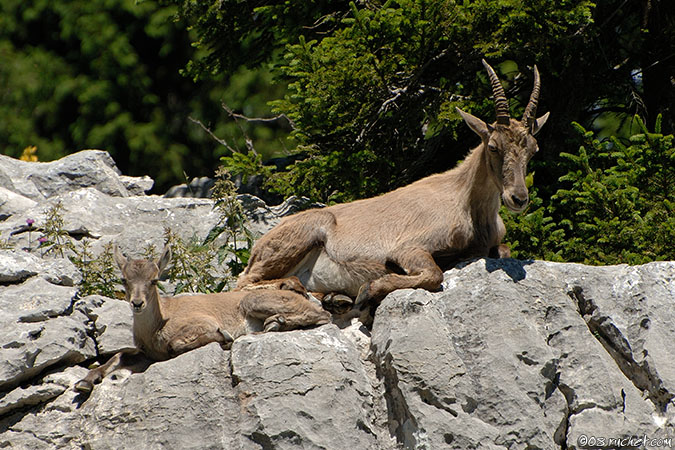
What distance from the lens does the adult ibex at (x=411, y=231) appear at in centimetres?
714

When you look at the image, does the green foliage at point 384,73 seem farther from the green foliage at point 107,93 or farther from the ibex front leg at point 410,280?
the green foliage at point 107,93

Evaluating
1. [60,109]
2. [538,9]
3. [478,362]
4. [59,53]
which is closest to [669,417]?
[478,362]

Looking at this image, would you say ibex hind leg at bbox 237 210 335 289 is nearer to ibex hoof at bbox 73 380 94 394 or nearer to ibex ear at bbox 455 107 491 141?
ibex ear at bbox 455 107 491 141

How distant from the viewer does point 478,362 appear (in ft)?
20.6

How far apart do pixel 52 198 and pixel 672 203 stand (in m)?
7.02

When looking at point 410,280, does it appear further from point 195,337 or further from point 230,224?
point 230,224

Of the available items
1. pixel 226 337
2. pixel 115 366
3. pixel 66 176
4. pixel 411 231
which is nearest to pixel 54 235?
pixel 115 366

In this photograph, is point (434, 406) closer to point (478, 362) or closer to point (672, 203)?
point (478, 362)

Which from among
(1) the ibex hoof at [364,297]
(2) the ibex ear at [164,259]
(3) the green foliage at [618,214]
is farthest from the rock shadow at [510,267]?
(2) the ibex ear at [164,259]

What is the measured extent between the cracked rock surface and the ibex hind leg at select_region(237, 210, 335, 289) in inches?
43.5

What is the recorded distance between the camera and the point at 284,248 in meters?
7.91

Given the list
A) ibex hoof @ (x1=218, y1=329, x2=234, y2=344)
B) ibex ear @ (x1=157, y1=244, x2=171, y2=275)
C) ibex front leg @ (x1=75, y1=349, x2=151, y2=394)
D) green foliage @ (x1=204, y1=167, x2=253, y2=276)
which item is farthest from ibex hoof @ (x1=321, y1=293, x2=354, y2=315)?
green foliage @ (x1=204, y1=167, x2=253, y2=276)

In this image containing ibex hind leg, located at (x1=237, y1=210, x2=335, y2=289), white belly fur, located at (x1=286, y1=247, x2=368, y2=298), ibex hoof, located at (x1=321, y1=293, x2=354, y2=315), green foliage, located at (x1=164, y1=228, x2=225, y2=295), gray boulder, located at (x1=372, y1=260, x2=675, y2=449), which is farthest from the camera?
green foliage, located at (x1=164, y1=228, x2=225, y2=295)

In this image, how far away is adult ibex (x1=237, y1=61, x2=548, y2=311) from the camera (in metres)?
7.14
